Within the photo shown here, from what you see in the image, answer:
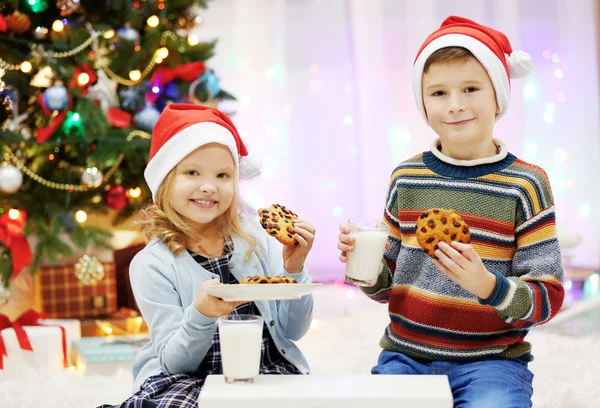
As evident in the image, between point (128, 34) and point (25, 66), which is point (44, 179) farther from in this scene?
point (128, 34)

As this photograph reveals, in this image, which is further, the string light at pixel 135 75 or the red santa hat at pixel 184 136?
the string light at pixel 135 75

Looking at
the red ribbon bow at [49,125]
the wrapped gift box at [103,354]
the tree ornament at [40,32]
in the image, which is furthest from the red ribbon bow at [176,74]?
the wrapped gift box at [103,354]

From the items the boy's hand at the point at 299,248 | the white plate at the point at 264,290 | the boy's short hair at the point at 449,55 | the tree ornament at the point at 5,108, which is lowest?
the white plate at the point at 264,290

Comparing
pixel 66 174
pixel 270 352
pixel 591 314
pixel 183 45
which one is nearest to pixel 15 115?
pixel 66 174

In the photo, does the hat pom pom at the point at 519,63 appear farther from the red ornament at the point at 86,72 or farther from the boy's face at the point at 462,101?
the red ornament at the point at 86,72

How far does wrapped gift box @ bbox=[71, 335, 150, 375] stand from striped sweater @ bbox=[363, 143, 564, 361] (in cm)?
138

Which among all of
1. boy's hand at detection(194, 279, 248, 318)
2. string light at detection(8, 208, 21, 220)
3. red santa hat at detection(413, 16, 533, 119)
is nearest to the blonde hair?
boy's hand at detection(194, 279, 248, 318)

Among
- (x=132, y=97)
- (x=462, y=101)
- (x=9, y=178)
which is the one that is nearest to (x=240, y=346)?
(x=462, y=101)

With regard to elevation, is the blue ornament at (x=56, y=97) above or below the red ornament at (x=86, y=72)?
below

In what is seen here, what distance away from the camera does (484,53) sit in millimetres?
1789

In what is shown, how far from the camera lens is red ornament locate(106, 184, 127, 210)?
11.5 ft

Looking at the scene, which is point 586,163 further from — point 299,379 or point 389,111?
point 299,379

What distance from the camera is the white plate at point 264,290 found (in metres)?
1.52

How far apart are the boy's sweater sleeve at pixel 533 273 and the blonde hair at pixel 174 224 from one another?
0.69 m
